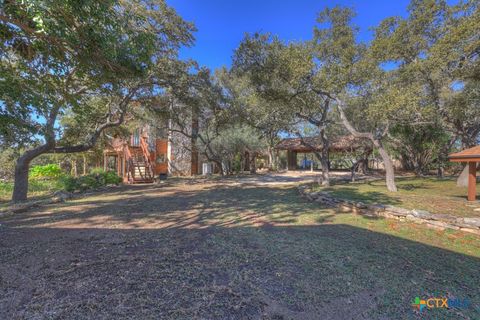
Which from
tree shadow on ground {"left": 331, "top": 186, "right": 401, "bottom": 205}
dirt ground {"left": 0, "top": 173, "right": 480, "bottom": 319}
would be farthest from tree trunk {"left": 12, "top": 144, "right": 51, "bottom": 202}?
tree shadow on ground {"left": 331, "top": 186, "right": 401, "bottom": 205}

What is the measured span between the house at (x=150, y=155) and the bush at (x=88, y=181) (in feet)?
5.03

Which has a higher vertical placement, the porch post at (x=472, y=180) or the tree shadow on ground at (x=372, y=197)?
the porch post at (x=472, y=180)

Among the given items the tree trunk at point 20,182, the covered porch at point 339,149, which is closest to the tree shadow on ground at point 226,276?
the tree trunk at point 20,182

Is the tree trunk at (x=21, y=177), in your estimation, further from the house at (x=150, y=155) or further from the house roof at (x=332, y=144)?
the house roof at (x=332, y=144)

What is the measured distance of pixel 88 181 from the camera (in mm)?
11164

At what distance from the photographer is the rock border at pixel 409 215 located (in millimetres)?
4564

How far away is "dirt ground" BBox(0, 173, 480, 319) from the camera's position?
2244 millimetres

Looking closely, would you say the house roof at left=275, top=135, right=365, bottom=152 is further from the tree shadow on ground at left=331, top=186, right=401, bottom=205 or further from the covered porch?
the tree shadow on ground at left=331, top=186, right=401, bottom=205

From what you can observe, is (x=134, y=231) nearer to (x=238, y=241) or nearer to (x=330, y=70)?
(x=238, y=241)

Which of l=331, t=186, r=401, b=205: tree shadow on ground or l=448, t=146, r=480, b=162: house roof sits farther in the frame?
l=331, t=186, r=401, b=205: tree shadow on ground

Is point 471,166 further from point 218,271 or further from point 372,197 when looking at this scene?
point 218,271

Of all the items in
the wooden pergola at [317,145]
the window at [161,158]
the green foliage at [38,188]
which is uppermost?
the wooden pergola at [317,145]

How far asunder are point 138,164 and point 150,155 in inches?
139

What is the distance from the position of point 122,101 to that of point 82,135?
9.76 ft
